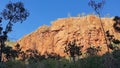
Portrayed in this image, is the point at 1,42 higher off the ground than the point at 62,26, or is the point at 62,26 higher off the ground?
the point at 62,26

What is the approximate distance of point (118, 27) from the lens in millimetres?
45781

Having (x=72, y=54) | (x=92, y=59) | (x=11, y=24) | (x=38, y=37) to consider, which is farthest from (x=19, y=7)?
(x=38, y=37)

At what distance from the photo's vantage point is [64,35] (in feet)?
491

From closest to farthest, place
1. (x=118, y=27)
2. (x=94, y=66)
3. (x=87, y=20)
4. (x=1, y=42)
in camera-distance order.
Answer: (x=94, y=66), (x=1, y=42), (x=118, y=27), (x=87, y=20)

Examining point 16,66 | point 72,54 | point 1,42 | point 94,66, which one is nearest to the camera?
point 94,66

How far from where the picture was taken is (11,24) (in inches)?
1199

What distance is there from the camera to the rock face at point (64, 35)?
14350 cm

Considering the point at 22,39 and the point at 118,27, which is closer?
the point at 118,27

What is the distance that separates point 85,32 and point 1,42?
118m

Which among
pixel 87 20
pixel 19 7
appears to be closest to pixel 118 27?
pixel 19 7

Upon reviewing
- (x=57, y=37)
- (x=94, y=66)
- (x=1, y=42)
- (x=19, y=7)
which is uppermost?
(x=57, y=37)

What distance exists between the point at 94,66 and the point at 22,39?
452 ft

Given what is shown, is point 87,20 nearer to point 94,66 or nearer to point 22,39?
point 22,39

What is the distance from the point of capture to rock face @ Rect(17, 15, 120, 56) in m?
144
